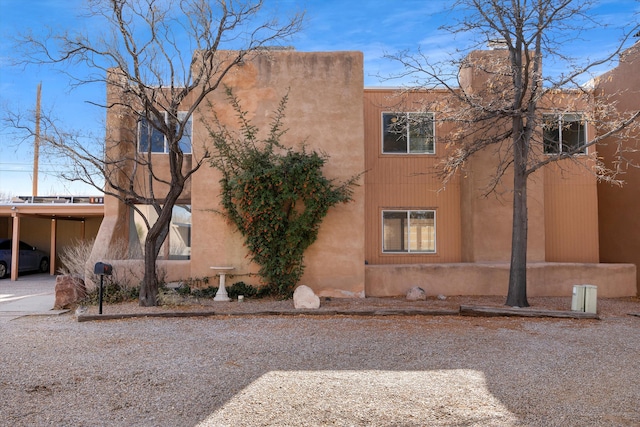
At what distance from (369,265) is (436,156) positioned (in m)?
3.75

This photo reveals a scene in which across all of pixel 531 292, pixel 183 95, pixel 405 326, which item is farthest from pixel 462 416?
pixel 531 292

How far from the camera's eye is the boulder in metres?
12.3

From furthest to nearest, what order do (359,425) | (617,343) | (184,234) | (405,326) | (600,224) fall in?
(600,224), (184,234), (405,326), (617,343), (359,425)

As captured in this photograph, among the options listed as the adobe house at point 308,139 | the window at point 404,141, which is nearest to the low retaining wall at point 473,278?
the adobe house at point 308,139

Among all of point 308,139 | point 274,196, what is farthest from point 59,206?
point 308,139

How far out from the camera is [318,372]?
597 centimetres

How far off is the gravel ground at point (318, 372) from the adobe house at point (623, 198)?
576 centimetres

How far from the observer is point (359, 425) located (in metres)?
4.37

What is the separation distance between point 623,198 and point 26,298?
15.9 m

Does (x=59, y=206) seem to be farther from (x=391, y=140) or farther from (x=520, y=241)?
(x=520, y=241)

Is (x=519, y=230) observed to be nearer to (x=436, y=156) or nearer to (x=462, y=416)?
(x=436, y=156)

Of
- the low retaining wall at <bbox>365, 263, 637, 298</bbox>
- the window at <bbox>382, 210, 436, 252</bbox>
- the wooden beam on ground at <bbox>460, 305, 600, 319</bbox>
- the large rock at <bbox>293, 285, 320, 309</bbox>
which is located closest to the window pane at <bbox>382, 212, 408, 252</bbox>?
the window at <bbox>382, 210, 436, 252</bbox>

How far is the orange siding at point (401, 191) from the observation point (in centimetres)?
1429

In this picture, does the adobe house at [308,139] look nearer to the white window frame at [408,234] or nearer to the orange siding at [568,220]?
the white window frame at [408,234]
